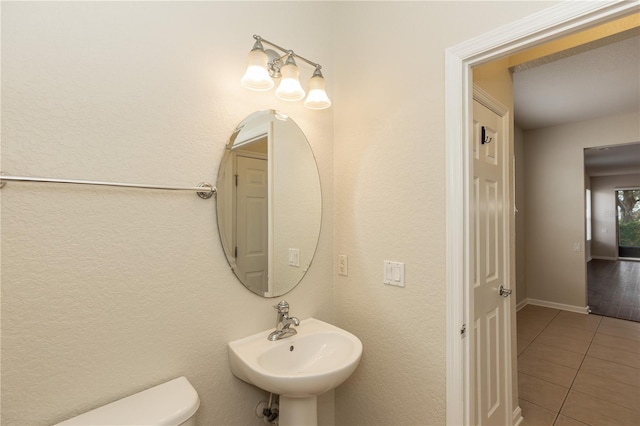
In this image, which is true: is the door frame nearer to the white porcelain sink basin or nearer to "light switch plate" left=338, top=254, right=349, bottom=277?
the white porcelain sink basin

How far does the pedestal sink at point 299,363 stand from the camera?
1.10 meters

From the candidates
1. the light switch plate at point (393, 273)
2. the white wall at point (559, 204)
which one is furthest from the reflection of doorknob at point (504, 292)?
the white wall at point (559, 204)

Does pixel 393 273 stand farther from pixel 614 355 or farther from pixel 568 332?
pixel 568 332

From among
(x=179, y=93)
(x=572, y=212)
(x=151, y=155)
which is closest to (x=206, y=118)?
(x=179, y=93)

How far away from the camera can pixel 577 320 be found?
377cm

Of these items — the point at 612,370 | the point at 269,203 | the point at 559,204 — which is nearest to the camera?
the point at 269,203

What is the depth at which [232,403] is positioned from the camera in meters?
1.33

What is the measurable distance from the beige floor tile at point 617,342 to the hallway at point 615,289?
92 cm

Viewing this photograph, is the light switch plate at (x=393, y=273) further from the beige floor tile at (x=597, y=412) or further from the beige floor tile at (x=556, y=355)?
the beige floor tile at (x=556, y=355)

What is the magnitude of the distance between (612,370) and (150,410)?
3648 millimetres

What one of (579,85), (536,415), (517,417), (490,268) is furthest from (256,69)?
(579,85)

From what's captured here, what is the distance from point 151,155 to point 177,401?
35.1 inches

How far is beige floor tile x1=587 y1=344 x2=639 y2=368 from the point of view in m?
2.73

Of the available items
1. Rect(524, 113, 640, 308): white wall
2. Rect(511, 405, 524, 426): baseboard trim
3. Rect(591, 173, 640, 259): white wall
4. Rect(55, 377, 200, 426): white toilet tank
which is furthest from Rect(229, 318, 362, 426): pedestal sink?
Rect(591, 173, 640, 259): white wall
